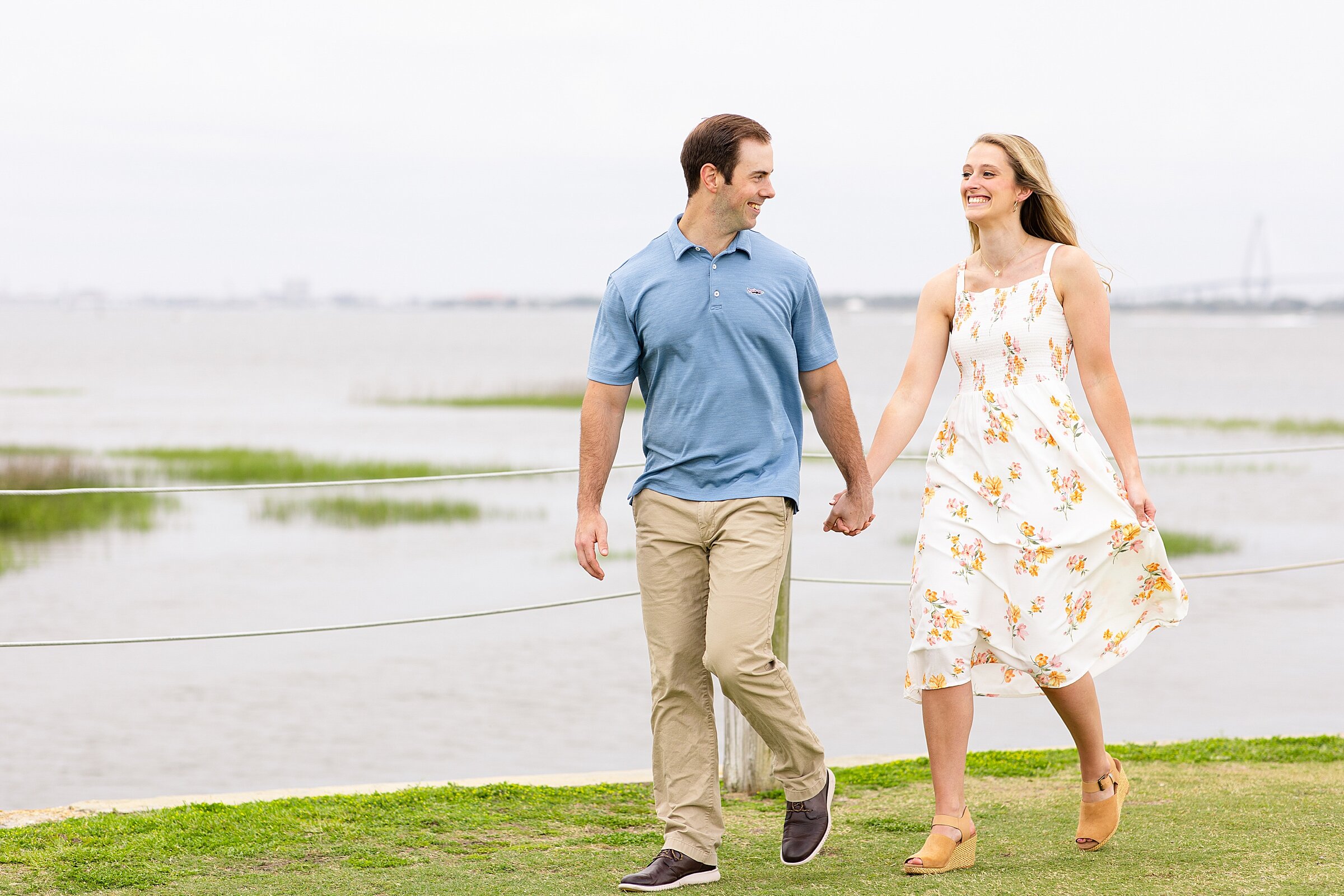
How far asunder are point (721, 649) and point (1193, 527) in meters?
16.3

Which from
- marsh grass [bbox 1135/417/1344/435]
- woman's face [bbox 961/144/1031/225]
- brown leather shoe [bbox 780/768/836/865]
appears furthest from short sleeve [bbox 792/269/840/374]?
marsh grass [bbox 1135/417/1344/435]

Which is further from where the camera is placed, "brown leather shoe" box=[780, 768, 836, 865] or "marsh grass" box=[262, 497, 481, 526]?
"marsh grass" box=[262, 497, 481, 526]

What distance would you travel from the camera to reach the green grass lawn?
3316 mm

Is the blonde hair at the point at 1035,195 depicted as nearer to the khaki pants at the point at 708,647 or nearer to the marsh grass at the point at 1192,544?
the khaki pants at the point at 708,647

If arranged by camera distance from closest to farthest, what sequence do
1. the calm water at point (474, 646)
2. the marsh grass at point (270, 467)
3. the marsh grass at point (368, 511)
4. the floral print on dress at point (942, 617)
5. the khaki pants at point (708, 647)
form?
the khaki pants at point (708, 647) < the floral print on dress at point (942, 617) < the calm water at point (474, 646) < the marsh grass at point (368, 511) < the marsh grass at point (270, 467)

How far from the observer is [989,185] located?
11.4ft

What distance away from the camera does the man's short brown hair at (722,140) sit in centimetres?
326

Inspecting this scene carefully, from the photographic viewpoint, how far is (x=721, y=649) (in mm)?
3234

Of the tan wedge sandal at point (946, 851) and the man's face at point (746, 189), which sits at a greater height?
the man's face at point (746, 189)

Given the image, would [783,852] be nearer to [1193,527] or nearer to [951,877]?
[951,877]

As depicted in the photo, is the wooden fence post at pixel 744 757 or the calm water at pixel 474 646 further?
the calm water at pixel 474 646

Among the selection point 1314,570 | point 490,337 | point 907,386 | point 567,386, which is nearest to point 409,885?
point 907,386

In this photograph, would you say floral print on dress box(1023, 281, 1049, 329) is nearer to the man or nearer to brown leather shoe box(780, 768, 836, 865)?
the man

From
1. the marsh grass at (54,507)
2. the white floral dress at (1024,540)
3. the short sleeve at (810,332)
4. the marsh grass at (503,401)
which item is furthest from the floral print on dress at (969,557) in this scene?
the marsh grass at (503,401)
